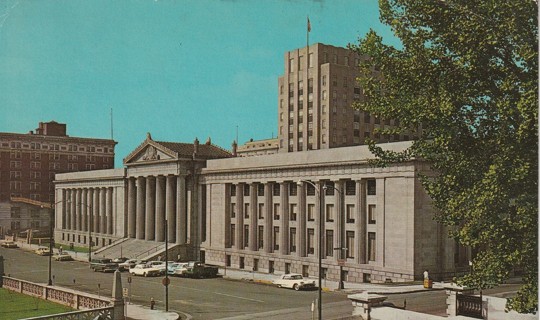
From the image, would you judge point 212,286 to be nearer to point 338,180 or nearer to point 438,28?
point 338,180

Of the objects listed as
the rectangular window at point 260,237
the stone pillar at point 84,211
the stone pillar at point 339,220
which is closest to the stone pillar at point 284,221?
the rectangular window at point 260,237

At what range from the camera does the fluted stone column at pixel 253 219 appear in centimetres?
6525

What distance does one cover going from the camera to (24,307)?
130ft

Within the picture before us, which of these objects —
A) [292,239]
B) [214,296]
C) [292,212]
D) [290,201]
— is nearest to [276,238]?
[292,239]

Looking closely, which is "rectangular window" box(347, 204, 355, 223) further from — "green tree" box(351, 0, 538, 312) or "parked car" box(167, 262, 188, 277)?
"green tree" box(351, 0, 538, 312)

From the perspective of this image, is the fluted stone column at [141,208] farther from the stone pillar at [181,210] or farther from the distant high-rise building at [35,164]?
the distant high-rise building at [35,164]

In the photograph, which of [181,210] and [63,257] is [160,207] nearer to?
[181,210]

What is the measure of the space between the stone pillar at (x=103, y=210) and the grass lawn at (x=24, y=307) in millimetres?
51655

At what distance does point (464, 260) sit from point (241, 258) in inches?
1000

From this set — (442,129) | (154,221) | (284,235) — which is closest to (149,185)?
(154,221)

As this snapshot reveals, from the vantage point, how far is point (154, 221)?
276 ft

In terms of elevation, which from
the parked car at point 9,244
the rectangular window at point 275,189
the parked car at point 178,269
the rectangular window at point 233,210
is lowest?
the parked car at point 9,244

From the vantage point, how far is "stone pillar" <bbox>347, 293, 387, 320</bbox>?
103 feet

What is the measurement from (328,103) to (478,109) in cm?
8395
